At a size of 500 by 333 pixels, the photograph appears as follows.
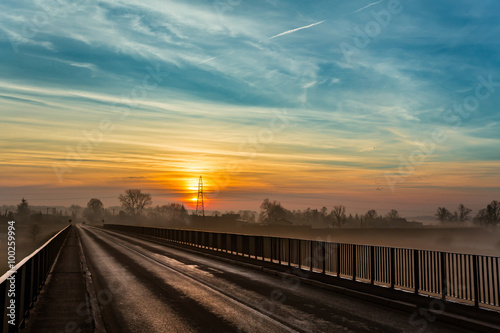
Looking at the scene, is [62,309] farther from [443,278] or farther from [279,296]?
[443,278]

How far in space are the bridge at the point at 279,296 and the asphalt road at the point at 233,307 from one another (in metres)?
0.03

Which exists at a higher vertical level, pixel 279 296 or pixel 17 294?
pixel 17 294

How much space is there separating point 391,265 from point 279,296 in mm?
3603

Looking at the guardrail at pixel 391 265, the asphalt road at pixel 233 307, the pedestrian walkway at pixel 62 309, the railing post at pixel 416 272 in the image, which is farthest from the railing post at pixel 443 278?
the pedestrian walkway at pixel 62 309

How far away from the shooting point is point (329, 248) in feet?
58.3

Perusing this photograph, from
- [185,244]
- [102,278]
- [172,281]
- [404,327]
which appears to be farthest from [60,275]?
[185,244]

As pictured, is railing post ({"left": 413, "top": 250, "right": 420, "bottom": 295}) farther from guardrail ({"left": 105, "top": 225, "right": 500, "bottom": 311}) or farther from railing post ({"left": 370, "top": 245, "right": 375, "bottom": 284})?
railing post ({"left": 370, "top": 245, "right": 375, "bottom": 284})

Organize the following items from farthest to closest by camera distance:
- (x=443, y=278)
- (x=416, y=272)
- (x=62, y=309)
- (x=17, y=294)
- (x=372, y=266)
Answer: (x=372, y=266) → (x=416, y=272) → (x=443, y=278) → (x=62, y=309) → (x=17, y=294)

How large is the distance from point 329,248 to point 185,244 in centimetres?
2397

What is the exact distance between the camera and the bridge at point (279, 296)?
10.1 m

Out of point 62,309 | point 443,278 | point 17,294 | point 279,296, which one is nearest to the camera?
point 17,294

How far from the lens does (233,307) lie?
40.6ft

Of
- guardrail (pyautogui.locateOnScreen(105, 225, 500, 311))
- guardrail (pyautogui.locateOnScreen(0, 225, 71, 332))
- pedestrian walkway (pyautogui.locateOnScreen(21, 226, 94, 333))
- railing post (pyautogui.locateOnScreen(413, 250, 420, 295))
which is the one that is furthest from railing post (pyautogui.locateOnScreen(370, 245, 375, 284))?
guardrail (pyautogui.locateOnScreen(0, 225, 71, 332))

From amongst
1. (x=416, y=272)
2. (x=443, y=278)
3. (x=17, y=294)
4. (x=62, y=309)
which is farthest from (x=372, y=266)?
(x=17, y=294)
